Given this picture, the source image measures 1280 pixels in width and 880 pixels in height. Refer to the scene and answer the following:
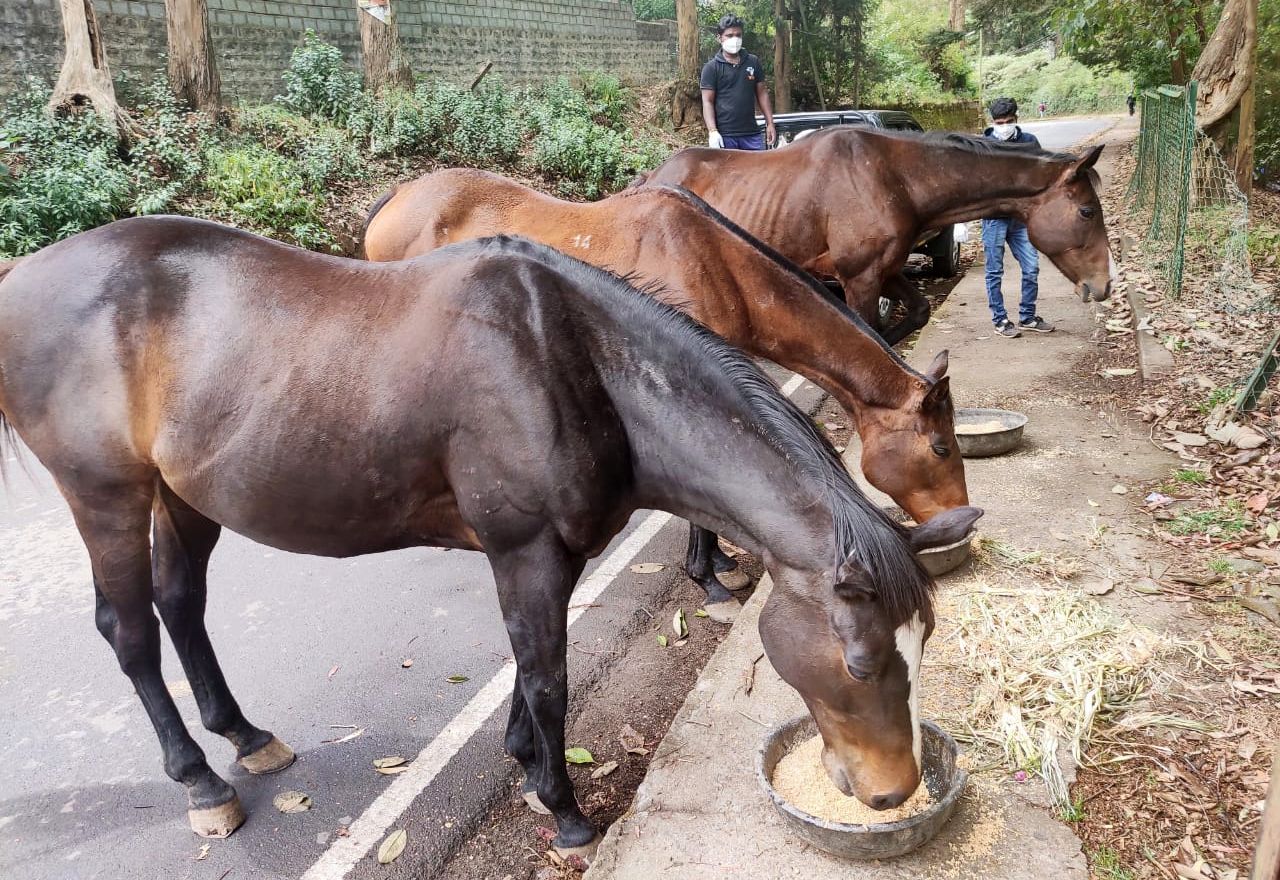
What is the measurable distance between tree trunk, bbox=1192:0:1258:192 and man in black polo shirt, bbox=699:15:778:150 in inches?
244

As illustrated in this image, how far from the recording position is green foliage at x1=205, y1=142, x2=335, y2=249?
990cm

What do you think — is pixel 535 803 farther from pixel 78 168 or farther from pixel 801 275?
pixel 78 168

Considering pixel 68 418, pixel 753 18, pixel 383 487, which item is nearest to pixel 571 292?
pixel 383 487

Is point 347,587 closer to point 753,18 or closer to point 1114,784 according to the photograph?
point 1114,784

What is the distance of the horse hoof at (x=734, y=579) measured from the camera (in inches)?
177

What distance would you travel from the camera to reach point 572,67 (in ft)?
67.5

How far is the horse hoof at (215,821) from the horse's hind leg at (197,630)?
0.89 ft

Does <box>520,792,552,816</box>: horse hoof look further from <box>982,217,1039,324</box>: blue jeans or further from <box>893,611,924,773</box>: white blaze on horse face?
<box>982,217,1039,324</box>: blue jeans

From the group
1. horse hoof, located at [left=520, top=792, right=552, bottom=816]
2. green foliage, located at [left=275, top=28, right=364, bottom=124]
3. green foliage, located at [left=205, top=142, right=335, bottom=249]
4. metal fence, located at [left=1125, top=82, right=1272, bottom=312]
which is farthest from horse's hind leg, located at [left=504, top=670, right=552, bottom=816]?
green foliage, located at [left=275, top=28, right=364, bottom=124]

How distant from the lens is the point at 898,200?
6039 mm

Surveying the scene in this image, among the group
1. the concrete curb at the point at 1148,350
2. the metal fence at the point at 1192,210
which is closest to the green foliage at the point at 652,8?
the metal fence at the point at 1192,210

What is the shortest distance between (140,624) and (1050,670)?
11.2ft

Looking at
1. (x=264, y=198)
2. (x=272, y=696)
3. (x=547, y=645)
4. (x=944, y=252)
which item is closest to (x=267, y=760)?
(x=272, y=696)

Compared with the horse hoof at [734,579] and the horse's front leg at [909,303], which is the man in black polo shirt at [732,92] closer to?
the horse's front leg at [909,303]
